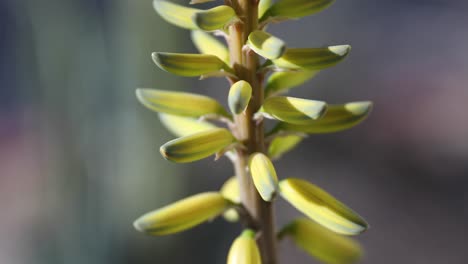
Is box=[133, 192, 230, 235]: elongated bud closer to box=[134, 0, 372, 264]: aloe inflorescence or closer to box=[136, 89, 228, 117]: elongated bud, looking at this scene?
box=[134, 0, 372, 264]: aloe inflorescence

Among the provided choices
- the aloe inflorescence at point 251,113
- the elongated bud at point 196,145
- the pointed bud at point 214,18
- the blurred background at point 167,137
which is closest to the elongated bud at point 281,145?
the aloe inflorescence at point 251,113

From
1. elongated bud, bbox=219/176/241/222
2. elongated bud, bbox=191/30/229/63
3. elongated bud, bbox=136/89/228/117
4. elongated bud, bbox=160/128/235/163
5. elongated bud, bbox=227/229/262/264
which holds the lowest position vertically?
elongated bud, bbox=219/176/241/222

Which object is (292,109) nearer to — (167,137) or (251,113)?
(251,113)

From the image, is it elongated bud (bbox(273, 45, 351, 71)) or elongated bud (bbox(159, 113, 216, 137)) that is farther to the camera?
elongated bud (bbox(159, 113, 216, 137))

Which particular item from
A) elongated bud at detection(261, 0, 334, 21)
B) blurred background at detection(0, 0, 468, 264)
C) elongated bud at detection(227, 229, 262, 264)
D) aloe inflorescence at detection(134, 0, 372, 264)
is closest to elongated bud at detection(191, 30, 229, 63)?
aloe inflorescence at detection(134, 0, 372, 264)

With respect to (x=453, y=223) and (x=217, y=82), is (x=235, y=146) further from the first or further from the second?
(x=217, y=82)
